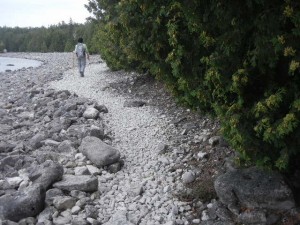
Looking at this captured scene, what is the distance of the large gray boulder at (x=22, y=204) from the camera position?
6203mm

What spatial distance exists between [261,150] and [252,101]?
0.67m

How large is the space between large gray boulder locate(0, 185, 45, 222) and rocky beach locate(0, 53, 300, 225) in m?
0.02

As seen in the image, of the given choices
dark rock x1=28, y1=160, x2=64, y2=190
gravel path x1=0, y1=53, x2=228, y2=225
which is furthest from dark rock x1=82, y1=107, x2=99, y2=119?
dark rock x1=28, y1=160, x2=64, y2=190

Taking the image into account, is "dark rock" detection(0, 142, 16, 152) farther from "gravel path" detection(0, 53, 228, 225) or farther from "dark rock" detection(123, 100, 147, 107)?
"dark rock" detection(123, 100, 147, 107)

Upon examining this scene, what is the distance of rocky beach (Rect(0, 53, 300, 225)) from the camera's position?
19.8 feet

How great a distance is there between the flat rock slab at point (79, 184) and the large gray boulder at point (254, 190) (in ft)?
7.72

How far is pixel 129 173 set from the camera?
803 cm

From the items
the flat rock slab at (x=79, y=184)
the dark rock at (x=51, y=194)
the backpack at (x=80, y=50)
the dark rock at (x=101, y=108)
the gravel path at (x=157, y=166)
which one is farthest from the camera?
the backpack at (x=80, y=50)

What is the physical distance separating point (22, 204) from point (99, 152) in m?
2.42

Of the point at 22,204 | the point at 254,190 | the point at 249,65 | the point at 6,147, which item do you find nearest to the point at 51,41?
the point at 6,147

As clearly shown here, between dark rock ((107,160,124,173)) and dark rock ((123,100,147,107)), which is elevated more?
dark rock ((123,100,147,107))

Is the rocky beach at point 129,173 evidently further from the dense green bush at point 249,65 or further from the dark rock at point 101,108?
the dense green bush at point 249,65

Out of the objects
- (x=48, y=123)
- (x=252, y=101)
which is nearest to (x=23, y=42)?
(x=48, y=123)

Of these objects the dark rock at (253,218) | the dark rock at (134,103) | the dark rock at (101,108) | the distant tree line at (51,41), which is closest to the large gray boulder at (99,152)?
the dark rock at (253,218)
